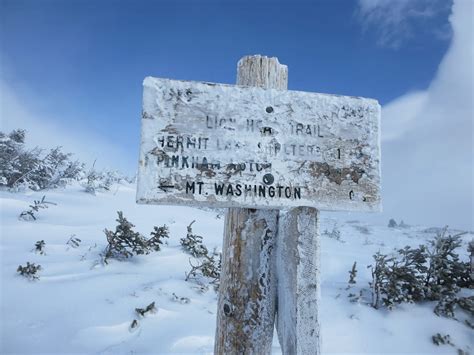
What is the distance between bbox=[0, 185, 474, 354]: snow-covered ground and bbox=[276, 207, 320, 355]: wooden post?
2068 mm

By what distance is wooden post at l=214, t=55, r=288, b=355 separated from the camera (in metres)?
1.47

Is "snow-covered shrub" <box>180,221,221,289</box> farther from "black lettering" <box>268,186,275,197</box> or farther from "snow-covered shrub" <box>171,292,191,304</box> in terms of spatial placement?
"black lettering" <box>268,186,275,197</box>

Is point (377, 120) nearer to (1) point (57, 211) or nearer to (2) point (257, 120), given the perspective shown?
(2) point (257, 120)

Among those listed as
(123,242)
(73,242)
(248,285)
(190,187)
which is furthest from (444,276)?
(73,242)

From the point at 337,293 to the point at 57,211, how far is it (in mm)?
5173

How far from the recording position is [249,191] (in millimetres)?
1196

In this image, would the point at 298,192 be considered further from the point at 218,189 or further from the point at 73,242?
the point at 73,242

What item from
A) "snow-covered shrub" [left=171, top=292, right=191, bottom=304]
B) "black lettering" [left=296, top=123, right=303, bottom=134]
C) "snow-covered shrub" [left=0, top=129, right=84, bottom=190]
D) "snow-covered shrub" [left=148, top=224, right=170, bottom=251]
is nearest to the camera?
"black lettering" [left=296, top=123, right=303, bottom=134]

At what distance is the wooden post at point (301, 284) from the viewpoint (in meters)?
1.14

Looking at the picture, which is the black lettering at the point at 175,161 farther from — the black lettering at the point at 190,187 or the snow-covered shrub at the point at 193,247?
the snow-covered shrub at the point at 193,247

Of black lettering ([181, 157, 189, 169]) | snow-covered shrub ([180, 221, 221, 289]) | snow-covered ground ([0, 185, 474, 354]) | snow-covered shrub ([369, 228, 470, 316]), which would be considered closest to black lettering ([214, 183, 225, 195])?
black lettering ([181, 157, 189, 169])

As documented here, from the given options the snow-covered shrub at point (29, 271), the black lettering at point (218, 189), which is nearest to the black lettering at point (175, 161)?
Answer: the black lettering at point (218, 189)

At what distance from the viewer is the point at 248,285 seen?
1497 millimetres

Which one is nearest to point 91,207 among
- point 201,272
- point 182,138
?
point 201,272
